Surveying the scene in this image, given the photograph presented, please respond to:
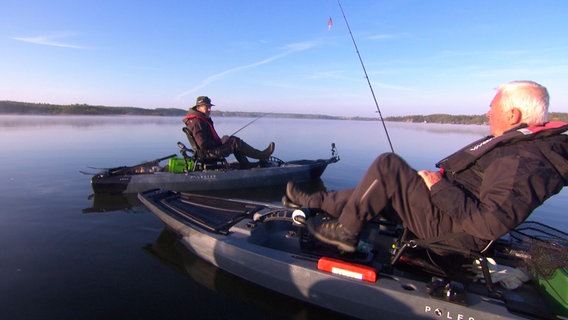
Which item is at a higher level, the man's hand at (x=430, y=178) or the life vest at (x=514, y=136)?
the life vest at (x=514, y=136)

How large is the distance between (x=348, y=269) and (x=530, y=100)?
85.5 inches

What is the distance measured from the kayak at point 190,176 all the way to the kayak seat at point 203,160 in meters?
0.03

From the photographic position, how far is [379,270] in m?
3.36

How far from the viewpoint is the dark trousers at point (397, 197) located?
298cm

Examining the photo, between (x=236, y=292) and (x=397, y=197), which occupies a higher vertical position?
(x=397, y=197)

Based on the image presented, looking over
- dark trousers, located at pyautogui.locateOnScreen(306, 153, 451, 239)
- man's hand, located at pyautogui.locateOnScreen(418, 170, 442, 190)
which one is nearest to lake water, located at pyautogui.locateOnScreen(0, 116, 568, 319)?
dark trousers, located at pyautogui.locateOnScreen(306, 153, 451, 239)

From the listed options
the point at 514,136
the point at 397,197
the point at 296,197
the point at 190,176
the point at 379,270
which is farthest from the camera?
the point at 190,176

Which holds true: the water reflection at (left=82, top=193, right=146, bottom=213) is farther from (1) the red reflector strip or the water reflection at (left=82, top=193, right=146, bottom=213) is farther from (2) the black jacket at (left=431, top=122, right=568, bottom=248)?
(2) the black jacket at (left=431, top=122, right=568, bottom=248)

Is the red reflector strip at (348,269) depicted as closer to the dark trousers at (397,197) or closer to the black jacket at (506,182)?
the dark trousers at (397,197)

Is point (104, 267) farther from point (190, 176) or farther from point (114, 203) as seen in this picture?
point (190, 176)

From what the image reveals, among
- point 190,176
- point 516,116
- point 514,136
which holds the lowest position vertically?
point 190,176

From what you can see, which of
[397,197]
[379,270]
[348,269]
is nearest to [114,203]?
[348,269]

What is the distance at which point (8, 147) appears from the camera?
47.6 feet

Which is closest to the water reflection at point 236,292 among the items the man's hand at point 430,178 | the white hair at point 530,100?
the man's hand at point 430,178
